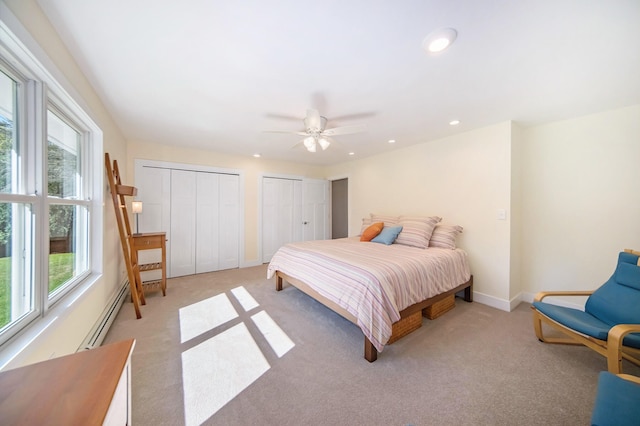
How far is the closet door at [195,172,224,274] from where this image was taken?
4.16 metres

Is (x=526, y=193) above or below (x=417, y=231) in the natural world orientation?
above

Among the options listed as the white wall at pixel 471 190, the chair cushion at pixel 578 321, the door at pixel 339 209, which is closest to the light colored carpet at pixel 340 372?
the chair cushion at pixel 578 321

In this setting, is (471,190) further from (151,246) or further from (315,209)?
(151,246)

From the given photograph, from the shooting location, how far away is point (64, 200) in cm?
165

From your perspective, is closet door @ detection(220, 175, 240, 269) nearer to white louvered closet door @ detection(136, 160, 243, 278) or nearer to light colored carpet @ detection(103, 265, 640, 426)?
white louvered closet door @ detection(136, 160, 243, 278)

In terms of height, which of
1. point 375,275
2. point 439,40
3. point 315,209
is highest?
point 439,40

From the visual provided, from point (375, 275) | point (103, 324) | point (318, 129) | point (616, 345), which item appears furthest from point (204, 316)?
point (616, 345)

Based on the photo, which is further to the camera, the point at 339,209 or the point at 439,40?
the point at 339,209

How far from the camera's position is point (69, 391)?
67 cm

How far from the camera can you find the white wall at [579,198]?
2.38m

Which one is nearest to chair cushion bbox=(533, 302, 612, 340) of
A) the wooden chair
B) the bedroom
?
the wooden chair

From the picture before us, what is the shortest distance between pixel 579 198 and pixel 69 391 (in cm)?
438

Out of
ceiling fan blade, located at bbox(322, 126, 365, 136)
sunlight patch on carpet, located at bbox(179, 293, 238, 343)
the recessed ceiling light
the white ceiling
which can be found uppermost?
the white ceiling

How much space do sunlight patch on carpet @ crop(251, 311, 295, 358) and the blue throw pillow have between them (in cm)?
192
